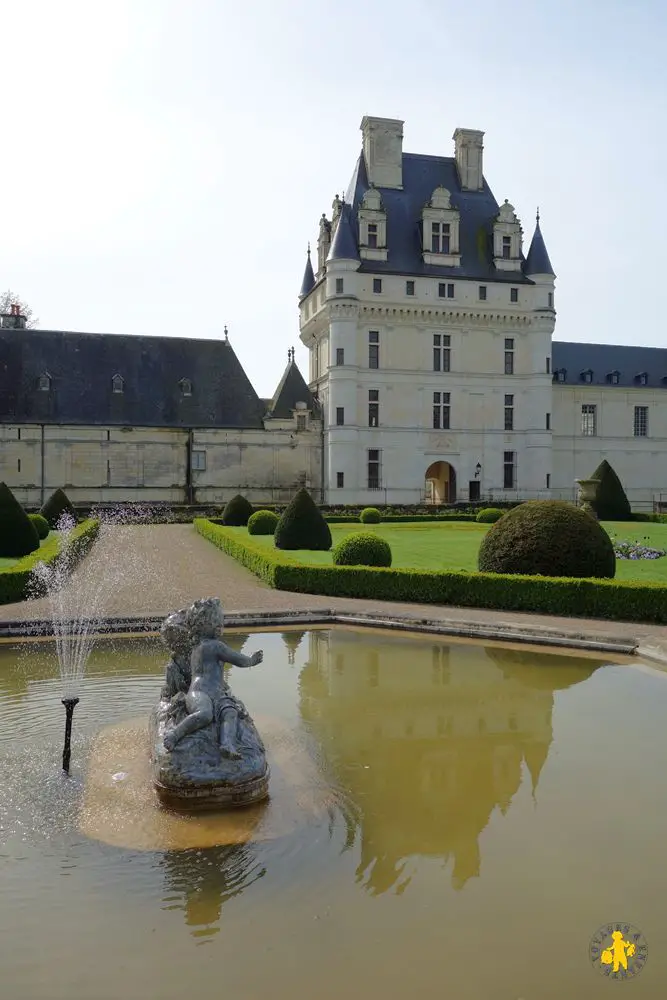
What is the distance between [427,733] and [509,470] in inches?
1596

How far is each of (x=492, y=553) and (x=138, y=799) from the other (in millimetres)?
11402

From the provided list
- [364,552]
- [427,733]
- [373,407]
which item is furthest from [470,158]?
[427,733]

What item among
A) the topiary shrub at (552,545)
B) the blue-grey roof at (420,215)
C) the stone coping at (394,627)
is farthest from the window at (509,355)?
the stone coping at (394,627)

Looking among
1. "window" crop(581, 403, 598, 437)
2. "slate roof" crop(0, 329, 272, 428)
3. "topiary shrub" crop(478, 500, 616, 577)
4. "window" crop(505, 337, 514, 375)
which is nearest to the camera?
"topiary shrub" crop(478, 500, 616, 577)

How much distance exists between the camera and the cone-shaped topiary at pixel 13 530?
863 inches

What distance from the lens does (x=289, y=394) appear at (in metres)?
45.3

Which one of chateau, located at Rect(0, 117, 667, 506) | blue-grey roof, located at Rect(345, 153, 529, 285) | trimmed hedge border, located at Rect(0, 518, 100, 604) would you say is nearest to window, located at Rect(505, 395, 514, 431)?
chateau, located at Rect(0, 117, 667, 506)

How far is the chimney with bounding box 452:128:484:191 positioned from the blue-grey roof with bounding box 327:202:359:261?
29.5 feet

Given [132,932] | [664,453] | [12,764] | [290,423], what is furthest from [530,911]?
[664,453]

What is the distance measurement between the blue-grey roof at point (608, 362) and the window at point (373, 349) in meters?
12.7

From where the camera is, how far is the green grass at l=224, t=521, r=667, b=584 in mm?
19781

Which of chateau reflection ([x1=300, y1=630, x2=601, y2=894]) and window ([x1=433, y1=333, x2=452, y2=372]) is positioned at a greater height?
window ([x1=433, y1=333, x2=452, y2=372])

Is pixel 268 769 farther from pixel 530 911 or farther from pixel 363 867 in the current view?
pixel 530 911

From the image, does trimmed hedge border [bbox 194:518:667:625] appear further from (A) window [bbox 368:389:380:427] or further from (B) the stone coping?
(A) window [bbox 368:389:380:427]
